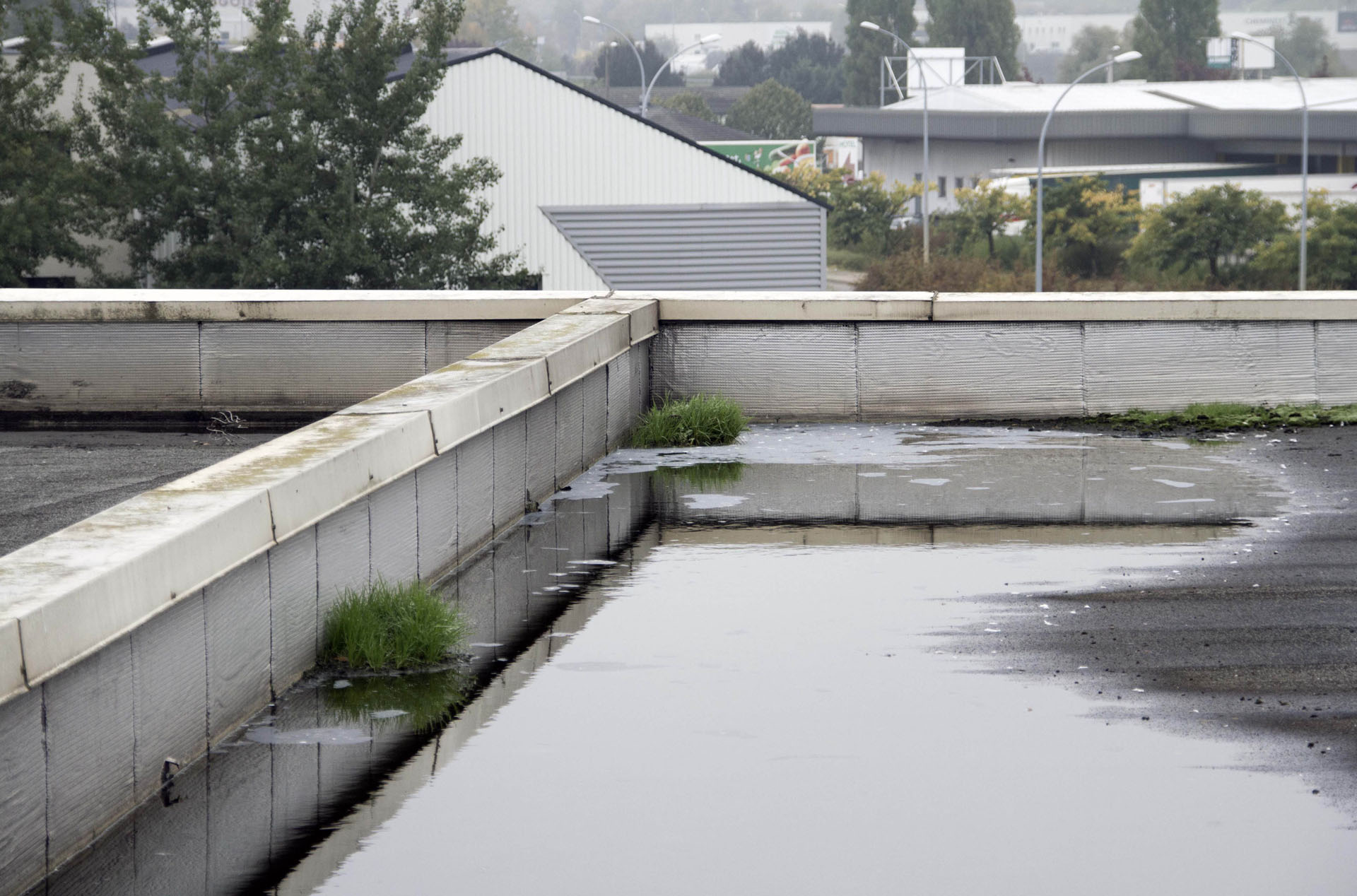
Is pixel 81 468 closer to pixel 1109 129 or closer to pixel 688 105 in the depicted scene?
pixel 1109 129

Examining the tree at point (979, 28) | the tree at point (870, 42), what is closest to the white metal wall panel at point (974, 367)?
the tree at point (870, 42)

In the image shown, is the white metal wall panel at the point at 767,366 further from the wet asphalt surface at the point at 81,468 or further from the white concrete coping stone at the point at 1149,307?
the wet asphalt surface at the point at 81,468

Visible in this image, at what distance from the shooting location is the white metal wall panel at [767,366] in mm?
11188

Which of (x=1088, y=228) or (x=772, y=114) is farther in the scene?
(x=772, y=114)

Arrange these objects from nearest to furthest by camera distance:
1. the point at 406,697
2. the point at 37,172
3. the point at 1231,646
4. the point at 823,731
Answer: the point at 823,731 → the point at 406,697 → the point at 1231,646 → the point at 37,172

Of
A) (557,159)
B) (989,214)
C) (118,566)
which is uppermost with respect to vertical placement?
(989,214)

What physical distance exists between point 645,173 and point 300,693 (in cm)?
3819

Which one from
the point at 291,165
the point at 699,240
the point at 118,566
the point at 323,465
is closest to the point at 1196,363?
the point at 323,465

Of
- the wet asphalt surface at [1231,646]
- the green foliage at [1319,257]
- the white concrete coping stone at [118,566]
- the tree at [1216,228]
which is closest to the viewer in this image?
the white concrete coping stone at [118,566]

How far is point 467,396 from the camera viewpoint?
292 inches

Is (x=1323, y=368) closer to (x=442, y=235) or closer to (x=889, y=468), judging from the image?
(x=889, y=468)

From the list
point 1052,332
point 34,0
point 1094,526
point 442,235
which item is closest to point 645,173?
point 442,235

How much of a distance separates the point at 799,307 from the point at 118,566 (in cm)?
703

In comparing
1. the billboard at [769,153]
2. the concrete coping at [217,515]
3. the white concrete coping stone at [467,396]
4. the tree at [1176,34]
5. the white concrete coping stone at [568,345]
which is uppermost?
the tree at [1176,34]
